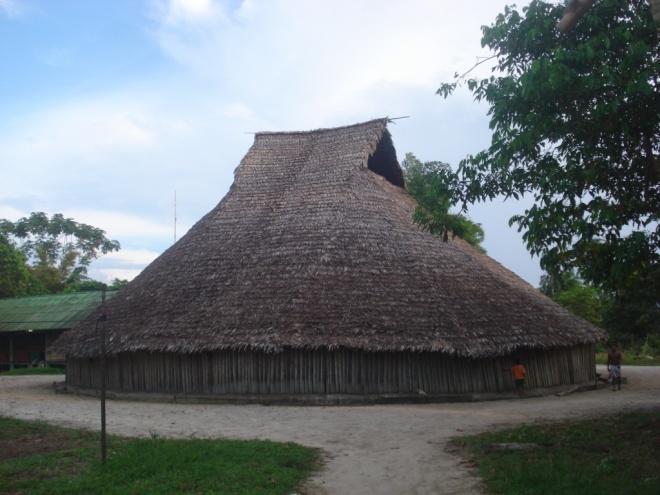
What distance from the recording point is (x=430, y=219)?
11758mm

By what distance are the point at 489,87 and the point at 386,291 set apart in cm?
825

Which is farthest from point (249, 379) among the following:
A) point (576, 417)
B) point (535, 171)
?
point (535, 171)

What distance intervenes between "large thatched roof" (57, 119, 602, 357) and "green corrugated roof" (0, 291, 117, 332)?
12.7 meters

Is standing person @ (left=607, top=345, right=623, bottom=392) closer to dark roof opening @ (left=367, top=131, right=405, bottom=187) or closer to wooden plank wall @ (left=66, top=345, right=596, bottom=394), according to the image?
wooden plank wall @ (left=66, top=345, right=596, bottom=394)

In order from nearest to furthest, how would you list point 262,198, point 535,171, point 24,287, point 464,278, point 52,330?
point 535,171 → point 464,278 → point 262,198 → point 52,330 → point 24,287

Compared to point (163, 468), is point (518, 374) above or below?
above

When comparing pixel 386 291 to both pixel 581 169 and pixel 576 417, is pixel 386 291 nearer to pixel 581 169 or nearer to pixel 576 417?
pixel 576 417

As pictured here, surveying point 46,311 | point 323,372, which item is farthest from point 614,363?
point 46,311

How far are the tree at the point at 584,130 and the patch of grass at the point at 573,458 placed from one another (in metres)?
2.40

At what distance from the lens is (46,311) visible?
33656 millimetres

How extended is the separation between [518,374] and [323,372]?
206 inches

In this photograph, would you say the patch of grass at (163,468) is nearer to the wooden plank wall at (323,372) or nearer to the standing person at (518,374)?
the wooden plank wall at (323,372)

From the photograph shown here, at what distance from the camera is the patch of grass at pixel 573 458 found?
710 centimetres

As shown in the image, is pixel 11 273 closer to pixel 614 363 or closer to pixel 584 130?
pixel 614 363
